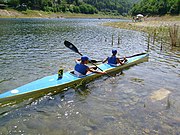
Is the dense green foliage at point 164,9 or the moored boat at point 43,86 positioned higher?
the dense green foliage at point 164,9

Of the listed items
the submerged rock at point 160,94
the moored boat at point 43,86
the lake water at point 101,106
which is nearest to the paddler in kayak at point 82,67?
the moored boat at point 43,86

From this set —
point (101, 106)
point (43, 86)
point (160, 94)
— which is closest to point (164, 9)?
point (160, 94)

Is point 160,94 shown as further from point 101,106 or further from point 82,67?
point 82,67

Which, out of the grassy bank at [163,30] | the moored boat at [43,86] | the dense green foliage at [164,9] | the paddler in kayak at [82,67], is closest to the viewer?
the moored boat at [43,86]

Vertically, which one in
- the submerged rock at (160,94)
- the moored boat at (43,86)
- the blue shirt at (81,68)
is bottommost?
the submerged rock at (160,94)

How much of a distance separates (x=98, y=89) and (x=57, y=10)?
497 ft

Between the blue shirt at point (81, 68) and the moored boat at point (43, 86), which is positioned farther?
the blue shirt at point (81, 68)

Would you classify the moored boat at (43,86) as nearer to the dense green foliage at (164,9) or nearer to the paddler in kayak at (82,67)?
the paddler in kayak at (82,67)

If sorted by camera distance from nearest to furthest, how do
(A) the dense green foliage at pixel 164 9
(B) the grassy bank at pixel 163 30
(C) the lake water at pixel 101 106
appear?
(C) the lake water at pixel 101 106 → (B) the grassy bank at pixel 163 30 → (A) the dense green foliage at pixel 164 9

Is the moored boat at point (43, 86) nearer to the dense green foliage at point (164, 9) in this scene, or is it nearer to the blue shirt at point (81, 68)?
the blue shirt at point (81, 68)

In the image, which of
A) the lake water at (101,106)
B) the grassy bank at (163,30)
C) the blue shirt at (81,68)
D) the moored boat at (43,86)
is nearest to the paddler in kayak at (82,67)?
the blue shirt at (81,68)

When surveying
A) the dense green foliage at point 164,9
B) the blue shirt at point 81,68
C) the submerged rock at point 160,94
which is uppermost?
the dense green foliage at point 164,9

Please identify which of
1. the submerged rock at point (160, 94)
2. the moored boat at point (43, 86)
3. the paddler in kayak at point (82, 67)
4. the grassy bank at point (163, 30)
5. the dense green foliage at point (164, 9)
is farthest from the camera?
the dense green foliage at point (164, 9)

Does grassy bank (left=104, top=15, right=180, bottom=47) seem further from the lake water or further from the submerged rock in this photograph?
the submerged rock
